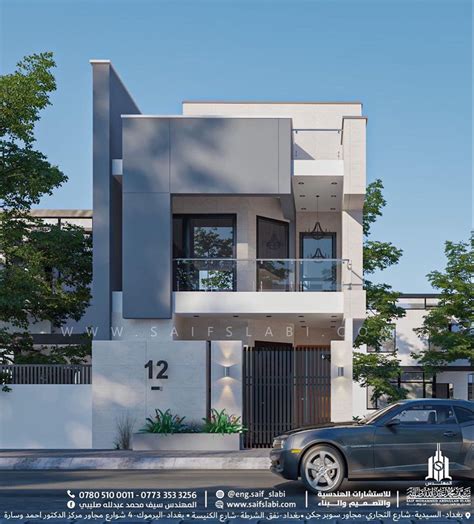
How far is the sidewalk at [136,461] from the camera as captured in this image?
824 inches

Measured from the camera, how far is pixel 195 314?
86.8 feet

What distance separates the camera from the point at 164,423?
926 inches

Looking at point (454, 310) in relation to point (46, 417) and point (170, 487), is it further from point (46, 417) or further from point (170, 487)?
point (170, 487)

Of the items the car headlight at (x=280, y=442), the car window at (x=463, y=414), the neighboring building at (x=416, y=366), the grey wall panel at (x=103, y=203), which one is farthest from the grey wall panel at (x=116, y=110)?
the neighboring building at (x=416, y=366)

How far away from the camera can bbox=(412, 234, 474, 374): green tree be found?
142 feet

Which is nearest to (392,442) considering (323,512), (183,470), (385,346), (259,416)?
(323,512)

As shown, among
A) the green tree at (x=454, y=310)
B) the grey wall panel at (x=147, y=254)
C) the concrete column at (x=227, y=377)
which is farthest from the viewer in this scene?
the green tree at (x=454, y=310)

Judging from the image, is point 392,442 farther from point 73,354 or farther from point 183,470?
point 73,354

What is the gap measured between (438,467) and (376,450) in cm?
101

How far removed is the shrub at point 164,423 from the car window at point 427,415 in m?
9.14

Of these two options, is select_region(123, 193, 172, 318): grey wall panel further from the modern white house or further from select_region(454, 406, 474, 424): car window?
select_region(454, 406, 474, 424): car window

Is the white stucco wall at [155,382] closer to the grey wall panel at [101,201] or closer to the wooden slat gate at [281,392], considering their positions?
the wooden slat gate at [281,392]

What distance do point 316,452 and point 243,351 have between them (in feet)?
31.0

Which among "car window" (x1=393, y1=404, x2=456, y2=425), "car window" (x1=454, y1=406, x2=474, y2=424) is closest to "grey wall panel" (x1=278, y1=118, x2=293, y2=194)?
"car window" (x1=393, y1=404, x2=456, y2=425)
